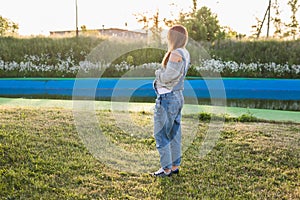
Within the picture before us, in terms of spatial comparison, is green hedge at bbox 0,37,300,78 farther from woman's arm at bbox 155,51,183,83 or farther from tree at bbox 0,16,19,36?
woman's arm at bbox 155,51,183,83

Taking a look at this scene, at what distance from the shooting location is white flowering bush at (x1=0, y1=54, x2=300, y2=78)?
10.5 m

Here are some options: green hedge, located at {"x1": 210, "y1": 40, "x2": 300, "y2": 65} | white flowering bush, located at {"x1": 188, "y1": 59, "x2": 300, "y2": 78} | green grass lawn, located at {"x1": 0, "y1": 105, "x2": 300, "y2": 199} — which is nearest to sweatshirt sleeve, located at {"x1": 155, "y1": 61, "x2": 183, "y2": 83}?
green grass lawn, located at {"x1": 0, "y1": 105, "x2": 300, "y2": 199}

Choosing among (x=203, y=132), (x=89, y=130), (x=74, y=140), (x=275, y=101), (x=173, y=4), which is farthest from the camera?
(x=173, y=4)

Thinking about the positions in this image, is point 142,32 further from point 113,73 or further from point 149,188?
point 149,188

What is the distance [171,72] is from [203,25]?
12121 millimetres

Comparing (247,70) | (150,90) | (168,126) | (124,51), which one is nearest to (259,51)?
(247,70)

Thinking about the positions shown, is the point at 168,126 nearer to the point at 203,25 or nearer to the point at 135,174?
the point at 135,174

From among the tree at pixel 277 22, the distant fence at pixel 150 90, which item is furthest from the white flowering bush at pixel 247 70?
the tree at pixel 277 22

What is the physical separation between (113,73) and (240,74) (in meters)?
3.88

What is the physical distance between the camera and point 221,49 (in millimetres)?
12039

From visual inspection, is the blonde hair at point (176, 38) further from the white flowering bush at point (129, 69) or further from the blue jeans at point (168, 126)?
the white flowering bush at point (129, 69)

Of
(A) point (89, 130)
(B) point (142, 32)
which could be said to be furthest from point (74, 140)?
(B) point (142, 32)

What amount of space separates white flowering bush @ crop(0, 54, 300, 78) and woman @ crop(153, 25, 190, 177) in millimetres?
7781

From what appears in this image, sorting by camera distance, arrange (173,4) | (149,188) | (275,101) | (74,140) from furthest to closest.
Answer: (173,4) < (275,101) < (74,140) < (149,188)
